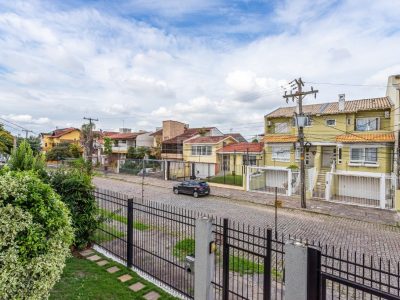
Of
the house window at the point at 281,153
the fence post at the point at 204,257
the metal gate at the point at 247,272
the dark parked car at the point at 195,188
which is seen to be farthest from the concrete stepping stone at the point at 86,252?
the house window at the point at 281,153

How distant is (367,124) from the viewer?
75.2 ft

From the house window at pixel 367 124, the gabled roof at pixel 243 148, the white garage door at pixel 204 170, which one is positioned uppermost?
the house window at pixel 367 124

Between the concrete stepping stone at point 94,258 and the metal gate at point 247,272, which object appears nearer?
the metal gate at point 247,272

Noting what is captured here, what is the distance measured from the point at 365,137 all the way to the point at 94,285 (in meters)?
23.3

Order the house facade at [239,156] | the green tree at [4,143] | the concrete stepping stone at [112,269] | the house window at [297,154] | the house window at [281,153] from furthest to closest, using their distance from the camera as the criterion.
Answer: the house facade at [239,156] → the house window at [281,153] → the house window at [297,154] → the green tree at [4,143] → the concrete stepping stone at [112,269]

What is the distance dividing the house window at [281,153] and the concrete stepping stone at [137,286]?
911 inches

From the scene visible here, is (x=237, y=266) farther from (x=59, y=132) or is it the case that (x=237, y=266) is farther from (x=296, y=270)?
(x=59, y=132)

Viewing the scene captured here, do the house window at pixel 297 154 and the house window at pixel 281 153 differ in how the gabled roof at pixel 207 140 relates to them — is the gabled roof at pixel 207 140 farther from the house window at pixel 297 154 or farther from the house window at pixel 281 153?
the house window at pixel 297 154

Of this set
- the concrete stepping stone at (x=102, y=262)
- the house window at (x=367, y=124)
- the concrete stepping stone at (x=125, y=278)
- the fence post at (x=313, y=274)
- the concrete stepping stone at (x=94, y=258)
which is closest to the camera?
the fence post at (x=313, y=274)

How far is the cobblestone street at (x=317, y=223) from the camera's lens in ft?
34.9

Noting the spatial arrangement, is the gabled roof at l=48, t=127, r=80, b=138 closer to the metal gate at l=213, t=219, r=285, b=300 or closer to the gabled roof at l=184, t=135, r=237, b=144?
the gabled roof at l=184, t=135, r=237, b=144

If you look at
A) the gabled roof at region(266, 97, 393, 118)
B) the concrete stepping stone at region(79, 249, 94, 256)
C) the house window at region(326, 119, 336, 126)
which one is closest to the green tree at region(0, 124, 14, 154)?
the concrete stepping stone at region(79, 249, 94, 256)

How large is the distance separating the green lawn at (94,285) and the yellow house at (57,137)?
2403 inches

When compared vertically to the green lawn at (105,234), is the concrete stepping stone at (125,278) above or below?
below
